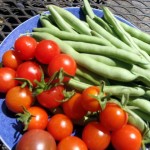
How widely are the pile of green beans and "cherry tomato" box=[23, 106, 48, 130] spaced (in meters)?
0.13

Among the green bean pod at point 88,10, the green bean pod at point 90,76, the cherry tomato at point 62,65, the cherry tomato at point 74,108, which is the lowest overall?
the cherry tomato at point 74,108

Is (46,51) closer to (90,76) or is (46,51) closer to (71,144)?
(90,76)

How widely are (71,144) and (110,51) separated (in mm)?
347

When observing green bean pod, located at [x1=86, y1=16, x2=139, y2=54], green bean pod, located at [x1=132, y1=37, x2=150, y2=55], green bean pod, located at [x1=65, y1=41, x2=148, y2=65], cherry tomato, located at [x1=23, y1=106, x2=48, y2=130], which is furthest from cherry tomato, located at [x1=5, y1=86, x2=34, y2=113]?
green bean pod, located at [x1=132, y1=37, x2=150, y2=55]

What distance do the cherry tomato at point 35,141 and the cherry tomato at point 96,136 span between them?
0.11 m

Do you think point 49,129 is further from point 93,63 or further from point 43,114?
point 93,63

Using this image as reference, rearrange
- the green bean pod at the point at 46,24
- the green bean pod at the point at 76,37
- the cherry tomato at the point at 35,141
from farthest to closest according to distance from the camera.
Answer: the green bean pod at the point at 46,24, the green bean pod at the point at 76,37, the cherry tomato at the point at 35,141

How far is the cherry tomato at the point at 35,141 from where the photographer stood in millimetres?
1104

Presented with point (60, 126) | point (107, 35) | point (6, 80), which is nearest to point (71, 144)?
point (60, 126)

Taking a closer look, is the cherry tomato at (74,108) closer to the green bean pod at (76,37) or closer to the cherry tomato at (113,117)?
the cherry tomato at (113,117)

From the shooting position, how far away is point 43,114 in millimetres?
1204

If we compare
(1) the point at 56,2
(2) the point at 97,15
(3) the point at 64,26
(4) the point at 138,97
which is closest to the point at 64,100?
(4) the point at 138,97

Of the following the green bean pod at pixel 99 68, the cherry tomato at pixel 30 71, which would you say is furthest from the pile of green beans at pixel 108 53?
the cherry tomato at pixel 30 71

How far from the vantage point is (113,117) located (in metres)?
1.11
